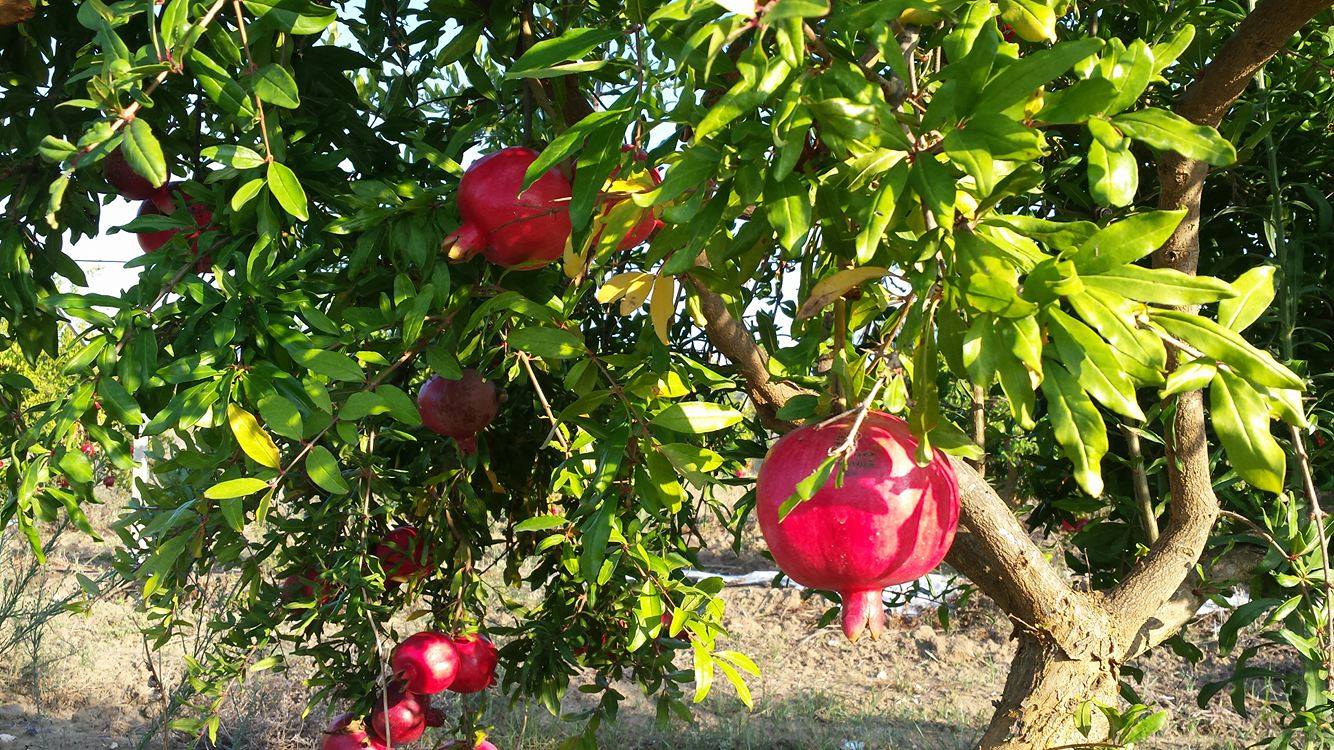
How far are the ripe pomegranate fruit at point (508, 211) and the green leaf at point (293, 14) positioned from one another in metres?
0.19

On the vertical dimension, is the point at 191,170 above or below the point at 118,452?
above

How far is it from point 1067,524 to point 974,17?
184 centimetres

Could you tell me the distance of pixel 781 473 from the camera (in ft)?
2.57

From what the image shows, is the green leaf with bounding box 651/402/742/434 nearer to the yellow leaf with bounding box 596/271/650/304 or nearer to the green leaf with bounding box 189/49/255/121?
the yellow leaf with bounding box 596/271/650/304

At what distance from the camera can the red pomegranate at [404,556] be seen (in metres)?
1.82

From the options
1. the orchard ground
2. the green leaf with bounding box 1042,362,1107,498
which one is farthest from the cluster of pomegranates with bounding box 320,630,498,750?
the orchard ground

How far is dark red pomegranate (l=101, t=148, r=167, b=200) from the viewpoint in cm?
123

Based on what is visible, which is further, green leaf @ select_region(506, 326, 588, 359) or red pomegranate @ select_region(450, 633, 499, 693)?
A: red pomegranate @ select_region(450, 633, 499, 693)

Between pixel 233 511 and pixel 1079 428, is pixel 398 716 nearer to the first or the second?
pixel 233 511

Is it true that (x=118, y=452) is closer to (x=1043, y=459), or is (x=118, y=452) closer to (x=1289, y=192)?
(x=1043, y=459)

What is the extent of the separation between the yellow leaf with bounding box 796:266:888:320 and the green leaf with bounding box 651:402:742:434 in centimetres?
16

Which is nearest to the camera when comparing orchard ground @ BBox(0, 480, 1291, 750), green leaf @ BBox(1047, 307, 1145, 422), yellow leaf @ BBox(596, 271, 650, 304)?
green leaf @ BBox(1047, 307, 1145, 422)

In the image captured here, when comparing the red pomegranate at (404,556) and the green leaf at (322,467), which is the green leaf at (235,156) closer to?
the green leaf at (322,467)

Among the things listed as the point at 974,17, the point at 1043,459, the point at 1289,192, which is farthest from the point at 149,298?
the point at 1289,192
